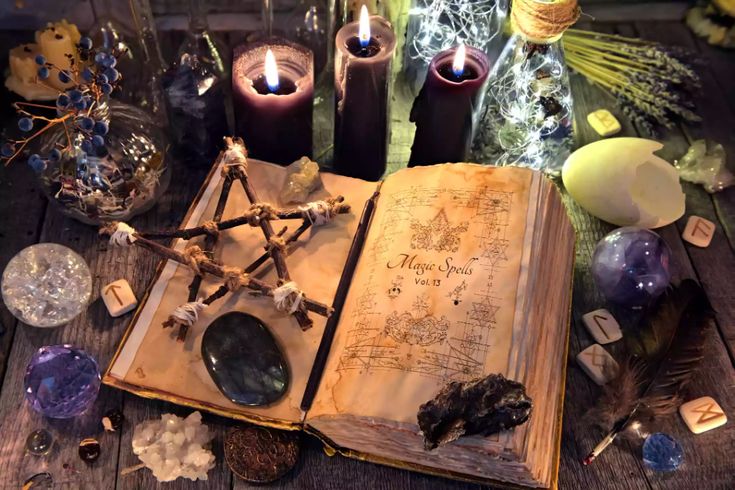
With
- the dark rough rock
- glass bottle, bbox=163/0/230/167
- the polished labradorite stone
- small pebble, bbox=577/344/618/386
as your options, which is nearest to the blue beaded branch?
glass bottle, bbox=163/0/230/167

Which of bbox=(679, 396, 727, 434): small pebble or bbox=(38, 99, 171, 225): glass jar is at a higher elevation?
bbox=(38, 99, 171, 225): glass jar

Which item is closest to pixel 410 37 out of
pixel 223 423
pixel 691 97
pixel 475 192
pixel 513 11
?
Result: pixel 513 11

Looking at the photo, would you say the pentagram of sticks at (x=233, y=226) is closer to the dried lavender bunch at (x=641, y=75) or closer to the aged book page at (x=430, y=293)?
the aged book page at (x=430, y=293)

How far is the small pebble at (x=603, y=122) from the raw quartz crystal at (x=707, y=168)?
11cm

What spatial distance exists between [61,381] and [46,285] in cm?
13

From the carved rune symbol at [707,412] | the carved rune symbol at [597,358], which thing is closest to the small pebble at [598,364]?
the carved rune symbol at [597,358]

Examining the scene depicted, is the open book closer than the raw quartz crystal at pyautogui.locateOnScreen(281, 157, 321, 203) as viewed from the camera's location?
Yes

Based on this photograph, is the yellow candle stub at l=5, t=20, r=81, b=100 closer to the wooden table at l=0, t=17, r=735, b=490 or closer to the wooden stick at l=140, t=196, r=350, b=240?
the wooden table at l=0, t=17, r=735, b=490

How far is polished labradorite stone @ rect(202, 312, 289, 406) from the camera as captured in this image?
81 centimetres

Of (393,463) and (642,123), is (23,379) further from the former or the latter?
(642,123)

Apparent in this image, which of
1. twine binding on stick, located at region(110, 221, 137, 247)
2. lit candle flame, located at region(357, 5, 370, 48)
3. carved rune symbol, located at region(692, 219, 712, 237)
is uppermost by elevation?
lit candle flame, located at region(357, 5, 370, 48)

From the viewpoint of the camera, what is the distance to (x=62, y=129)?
0.93 meters

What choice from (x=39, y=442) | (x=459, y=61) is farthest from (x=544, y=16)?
(x=39, y=442)

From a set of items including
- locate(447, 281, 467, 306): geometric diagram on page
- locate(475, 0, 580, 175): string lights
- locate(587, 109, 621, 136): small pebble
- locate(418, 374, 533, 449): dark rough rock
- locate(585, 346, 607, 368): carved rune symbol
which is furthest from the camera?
locate(587, 109, 621, 136): small pebble
